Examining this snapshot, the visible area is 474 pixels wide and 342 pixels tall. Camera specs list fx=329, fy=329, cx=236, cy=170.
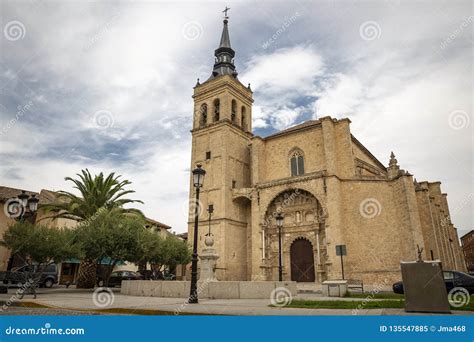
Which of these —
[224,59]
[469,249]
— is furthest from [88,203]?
[469,249]

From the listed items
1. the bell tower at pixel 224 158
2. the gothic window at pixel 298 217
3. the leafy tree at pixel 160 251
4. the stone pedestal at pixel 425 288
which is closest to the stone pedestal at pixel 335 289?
the stone pedestal at pixel 425 288

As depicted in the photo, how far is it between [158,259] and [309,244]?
12.7 metres

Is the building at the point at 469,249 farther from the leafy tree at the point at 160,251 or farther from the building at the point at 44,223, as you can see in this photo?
the leafy tree at the point at 160,251

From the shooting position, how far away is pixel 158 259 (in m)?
20.2

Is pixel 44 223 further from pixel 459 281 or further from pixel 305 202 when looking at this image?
pixel 459 281

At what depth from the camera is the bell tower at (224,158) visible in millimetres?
29625

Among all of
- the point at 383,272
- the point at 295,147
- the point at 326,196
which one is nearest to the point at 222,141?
the point at 295,147

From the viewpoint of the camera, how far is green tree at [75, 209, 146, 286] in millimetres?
17031

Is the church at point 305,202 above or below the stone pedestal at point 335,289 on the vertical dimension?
above

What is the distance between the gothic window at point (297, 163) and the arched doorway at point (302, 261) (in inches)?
242

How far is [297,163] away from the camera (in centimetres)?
3006

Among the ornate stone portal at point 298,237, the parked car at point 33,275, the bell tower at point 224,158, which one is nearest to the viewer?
the parked car at point 33,275

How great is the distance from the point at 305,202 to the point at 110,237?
54.2 ft

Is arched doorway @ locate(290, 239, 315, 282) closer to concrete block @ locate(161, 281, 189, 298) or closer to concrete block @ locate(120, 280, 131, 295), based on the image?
concrete block @ locate(161, 281, 189, 298)
